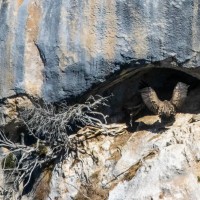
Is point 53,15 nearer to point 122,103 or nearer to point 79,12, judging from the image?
point 79,12

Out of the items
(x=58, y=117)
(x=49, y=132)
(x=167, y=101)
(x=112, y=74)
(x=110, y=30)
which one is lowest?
(x=49, y=132)

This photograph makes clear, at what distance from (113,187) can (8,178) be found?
115cm

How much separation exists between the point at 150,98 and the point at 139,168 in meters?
0.57

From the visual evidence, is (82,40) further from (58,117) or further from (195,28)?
(195,28)

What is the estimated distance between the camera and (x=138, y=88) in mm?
7406

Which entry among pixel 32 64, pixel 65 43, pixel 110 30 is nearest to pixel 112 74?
pixel 110 30

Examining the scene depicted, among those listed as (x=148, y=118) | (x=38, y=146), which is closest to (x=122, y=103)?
(x=148, y=118)

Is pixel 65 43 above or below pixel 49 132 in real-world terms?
above

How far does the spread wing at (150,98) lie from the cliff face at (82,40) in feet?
0.85

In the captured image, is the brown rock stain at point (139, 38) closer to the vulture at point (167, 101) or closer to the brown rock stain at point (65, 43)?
the vulture at point (167, 101)

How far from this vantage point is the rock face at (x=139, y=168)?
6754 millimetres

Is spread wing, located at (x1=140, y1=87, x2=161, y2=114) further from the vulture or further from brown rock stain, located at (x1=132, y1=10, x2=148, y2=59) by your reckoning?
brown rock stain, located at (x1=132, y1=10, x2=148, y2=59)

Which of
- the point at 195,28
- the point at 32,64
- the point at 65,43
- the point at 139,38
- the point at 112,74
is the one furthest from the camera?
the point at 32,64

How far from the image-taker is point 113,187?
7059 mm
